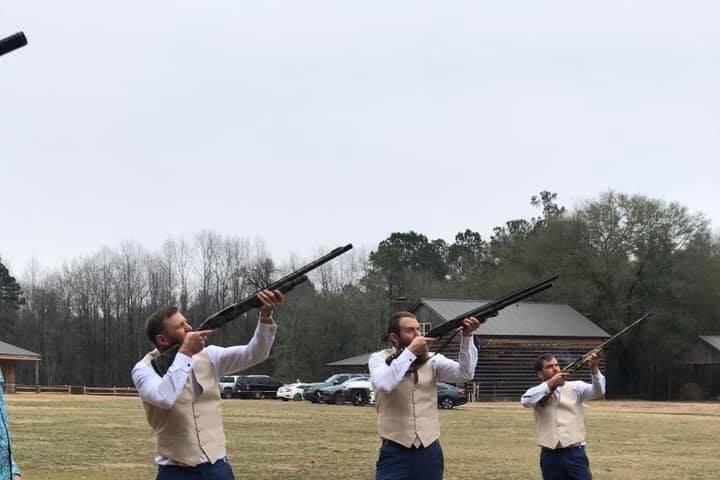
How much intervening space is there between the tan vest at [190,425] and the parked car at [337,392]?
4019cm

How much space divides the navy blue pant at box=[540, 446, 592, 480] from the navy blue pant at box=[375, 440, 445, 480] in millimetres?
1985

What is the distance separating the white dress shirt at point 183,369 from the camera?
538cm

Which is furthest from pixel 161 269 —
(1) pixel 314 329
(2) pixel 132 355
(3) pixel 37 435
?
(3) pixel 37 435

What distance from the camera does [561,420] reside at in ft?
28.6

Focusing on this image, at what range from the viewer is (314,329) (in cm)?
8744

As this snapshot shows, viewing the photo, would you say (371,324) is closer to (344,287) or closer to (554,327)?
(344,287)

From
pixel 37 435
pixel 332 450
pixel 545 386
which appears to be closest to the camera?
pixel 545 386

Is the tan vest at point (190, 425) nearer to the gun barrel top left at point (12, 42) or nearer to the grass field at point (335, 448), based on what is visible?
the gun barrel top left at point (12, 42)

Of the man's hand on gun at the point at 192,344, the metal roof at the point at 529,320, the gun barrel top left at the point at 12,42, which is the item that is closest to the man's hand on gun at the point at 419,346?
the man's hand on gun at the point at 192,344

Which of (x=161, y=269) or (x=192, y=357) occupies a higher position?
(x=161, y=269)

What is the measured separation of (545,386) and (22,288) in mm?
110325

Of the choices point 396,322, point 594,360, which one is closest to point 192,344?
point 396,322

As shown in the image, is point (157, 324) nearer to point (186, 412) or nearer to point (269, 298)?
point (186, 412)

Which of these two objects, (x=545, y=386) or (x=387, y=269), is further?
(x=387, y=269)
